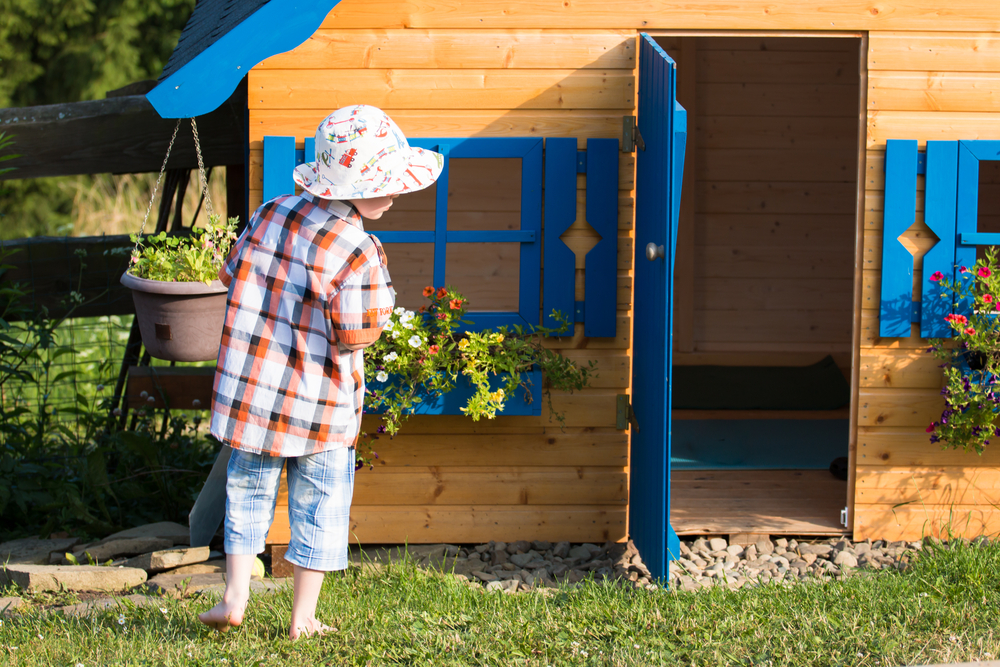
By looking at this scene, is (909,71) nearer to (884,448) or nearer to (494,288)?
(884,448)

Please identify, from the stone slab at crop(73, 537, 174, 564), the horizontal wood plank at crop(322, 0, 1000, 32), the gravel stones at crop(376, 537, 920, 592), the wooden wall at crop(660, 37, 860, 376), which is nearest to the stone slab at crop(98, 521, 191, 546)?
the stone slab at crop(73, 537, 174, 564)

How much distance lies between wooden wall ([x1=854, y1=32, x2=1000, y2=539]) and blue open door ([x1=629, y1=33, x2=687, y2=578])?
3.44 ft

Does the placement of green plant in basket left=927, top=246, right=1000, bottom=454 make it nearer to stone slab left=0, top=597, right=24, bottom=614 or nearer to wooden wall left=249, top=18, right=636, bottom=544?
wooden wall left=249, top=18, right=636, bottom=544

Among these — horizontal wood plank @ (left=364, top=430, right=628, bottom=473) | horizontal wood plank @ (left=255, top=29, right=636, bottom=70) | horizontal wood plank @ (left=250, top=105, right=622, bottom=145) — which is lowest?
horizontal wood plank @ (left=364, top=430, right=628, bottom=473)

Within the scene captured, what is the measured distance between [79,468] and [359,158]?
3.07 m

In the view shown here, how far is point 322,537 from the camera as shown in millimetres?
2736

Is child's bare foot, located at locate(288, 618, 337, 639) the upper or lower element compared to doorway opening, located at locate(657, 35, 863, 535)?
lower

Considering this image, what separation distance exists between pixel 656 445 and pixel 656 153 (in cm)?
117

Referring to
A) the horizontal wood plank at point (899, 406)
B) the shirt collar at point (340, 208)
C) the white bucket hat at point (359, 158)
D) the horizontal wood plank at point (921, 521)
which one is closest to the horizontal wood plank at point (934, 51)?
the horizontal wood plank at point (899, 406)

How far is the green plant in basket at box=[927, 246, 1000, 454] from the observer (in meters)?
3.75

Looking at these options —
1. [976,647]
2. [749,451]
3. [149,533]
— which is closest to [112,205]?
[149,533]

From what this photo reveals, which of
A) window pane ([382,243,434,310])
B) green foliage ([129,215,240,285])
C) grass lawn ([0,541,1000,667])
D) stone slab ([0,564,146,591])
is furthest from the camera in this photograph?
window pane ([382,243,434,310])

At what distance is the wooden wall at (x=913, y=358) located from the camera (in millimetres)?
3924

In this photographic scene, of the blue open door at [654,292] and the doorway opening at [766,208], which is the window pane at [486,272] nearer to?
the doorway opening at [766,208]
